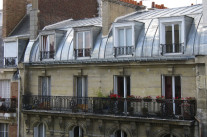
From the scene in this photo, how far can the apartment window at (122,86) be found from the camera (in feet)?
59.0

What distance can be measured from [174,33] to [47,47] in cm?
826

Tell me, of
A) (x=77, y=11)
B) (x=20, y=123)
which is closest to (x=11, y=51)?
(x=20, y=123)

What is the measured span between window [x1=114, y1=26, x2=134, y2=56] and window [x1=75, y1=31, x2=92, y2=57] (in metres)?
1.85

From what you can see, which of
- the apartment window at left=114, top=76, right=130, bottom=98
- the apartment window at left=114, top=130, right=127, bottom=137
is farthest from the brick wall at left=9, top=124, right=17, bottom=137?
the apartment window at left=114, top=76, right=130, bottom=98

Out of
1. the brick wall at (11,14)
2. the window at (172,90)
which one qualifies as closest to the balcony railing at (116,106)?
the window at (172,90)

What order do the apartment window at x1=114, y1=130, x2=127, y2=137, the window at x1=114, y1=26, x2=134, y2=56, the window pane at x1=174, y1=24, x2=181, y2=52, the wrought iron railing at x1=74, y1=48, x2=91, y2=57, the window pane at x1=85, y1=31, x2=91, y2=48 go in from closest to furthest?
the window pane at x1=174, y1=24, x2=181, y2=52 < the apartment window at x1=114, y1=130, x2=127, y2=137 < the window at x1=114, y1=26, x2=134, y2=56 < the wrought iron railing at x1=74, y1=48, x2=91, y2=57 < the window pane at x1=85, y1=31, x2=91, y2=48

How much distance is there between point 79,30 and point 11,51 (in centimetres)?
590

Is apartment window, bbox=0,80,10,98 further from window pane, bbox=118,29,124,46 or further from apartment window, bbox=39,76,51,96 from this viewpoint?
window pane, bbox=118,29,124,46

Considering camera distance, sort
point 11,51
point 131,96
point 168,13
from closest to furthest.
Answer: point 131,96
point 168,13
point 11,51

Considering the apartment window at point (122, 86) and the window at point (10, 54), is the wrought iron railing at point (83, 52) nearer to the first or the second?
the apartment window at point (122, 86)

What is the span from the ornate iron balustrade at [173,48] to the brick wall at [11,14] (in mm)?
11882

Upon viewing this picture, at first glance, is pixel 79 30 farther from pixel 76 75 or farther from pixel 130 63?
pixel 130 63

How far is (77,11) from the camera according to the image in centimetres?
2750

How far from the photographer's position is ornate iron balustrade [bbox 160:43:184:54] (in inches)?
635
